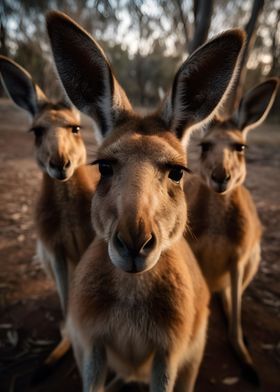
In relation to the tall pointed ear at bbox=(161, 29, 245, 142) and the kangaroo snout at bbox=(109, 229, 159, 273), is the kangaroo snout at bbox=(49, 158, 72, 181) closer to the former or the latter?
the tall pointed ear at bbox=(161, 29, 245, 142)

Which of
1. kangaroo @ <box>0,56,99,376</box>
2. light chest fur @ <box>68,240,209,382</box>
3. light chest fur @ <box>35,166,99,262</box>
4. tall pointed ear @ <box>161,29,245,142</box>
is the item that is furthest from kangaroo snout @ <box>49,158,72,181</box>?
tall pointed ear @ <box>161,29,245,142</box>

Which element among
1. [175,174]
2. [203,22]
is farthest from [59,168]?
[203,22]

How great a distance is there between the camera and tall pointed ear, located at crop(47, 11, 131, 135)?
1.99 meters

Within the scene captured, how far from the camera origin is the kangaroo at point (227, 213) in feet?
10.6

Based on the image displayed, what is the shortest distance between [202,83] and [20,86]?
7.04 feet

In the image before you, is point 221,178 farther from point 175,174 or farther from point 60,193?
point 60,193

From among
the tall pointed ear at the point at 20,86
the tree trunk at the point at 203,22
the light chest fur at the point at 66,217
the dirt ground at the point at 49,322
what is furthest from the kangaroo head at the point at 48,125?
the tree trunk at the point at 203,22

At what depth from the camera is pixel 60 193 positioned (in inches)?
128

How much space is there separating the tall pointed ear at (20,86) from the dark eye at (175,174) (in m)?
2.18

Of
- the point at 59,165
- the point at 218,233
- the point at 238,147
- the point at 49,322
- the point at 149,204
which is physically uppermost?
the point at 238,147

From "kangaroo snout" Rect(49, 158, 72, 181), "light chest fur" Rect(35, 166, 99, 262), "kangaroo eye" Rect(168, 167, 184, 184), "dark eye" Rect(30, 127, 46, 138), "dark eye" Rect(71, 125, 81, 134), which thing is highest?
"dark eye" Rect(71, 125, 81, 134)

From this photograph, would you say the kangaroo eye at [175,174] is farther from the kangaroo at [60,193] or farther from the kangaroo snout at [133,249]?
the kangaroo at [60,193]

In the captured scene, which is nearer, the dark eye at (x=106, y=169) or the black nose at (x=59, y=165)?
the dark eye at (x=106, y=169)

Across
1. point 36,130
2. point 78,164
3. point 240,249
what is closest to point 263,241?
point 240,249
